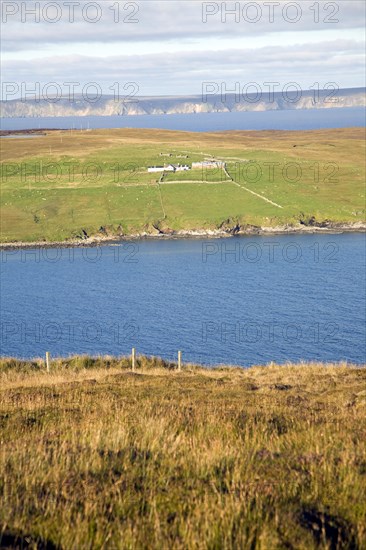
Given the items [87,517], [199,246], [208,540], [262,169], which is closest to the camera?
[208,540]

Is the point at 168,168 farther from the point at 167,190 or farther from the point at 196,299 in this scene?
the point at 196,299

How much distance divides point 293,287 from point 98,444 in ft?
260

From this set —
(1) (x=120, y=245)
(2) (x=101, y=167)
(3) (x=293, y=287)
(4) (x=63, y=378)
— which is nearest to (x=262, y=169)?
(2) (x=101, y=167)

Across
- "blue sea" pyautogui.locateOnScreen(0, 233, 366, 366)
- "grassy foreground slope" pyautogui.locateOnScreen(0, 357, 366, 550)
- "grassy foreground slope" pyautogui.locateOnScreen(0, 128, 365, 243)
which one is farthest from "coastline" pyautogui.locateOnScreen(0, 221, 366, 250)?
"grassy foreground slope" pyautogui.locateOnScreen(0, 357, 366, 550)

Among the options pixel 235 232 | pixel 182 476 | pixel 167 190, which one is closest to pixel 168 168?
pixel 167 190

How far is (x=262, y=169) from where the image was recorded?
480ft

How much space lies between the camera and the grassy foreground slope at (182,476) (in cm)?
723

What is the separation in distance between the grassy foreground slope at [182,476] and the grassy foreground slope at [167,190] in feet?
347

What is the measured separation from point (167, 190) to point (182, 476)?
124412 millimetres

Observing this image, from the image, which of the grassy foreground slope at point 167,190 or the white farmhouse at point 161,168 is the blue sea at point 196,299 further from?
A: the white farmhouse at point 161,168

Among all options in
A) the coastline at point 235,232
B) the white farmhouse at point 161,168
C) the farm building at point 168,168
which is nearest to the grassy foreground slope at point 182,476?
the coastline at point 235,232

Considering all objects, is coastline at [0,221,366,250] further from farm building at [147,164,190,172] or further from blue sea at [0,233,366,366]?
farm building at [147,164,190,172]

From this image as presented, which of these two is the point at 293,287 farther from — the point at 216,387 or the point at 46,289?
the point at 216,387

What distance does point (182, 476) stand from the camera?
31.3ft
